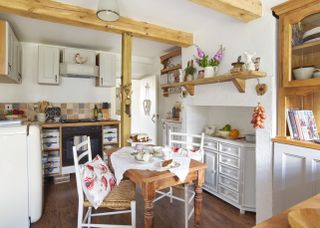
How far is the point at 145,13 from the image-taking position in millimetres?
2395

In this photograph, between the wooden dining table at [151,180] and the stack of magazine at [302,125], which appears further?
the stack of magazine at [302,125]

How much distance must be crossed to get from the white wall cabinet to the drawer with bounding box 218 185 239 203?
0.47 m

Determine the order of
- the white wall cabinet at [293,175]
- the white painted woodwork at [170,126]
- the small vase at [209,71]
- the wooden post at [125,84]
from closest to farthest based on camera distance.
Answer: the white wall cabinet at [293,175]
the small vase at [209,71]
the wooden post at [125,84]
the white painted woodwork at [170,126]

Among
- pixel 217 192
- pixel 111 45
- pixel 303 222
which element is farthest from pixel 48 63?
pixel 303 222

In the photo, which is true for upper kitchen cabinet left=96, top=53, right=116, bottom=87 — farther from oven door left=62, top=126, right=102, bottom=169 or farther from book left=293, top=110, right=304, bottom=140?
book left=293, top=110, right=304, bottom=140

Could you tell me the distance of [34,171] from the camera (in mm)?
2041

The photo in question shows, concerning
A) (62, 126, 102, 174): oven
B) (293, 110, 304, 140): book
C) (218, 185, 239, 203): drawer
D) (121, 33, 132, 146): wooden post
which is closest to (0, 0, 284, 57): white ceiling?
(121, 33, 132, 146): wooden post

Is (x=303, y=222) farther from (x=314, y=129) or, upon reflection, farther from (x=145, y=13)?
(x=145, y=13)

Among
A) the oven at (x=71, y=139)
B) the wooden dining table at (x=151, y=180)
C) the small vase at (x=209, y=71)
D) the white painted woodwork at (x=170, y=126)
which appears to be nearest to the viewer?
the wooden dining table at (x=151, y=180)

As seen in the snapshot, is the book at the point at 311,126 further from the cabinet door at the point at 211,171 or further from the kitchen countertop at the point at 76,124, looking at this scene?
the kitchen countertop at the point at 76,124

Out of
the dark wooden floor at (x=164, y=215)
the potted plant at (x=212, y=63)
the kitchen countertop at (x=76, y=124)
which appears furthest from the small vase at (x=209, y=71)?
the kitchen countertop at (x=76, y=124)

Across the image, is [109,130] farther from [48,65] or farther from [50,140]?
[48,65]

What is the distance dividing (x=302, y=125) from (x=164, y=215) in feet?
5.32

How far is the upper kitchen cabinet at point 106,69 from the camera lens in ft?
12.5
